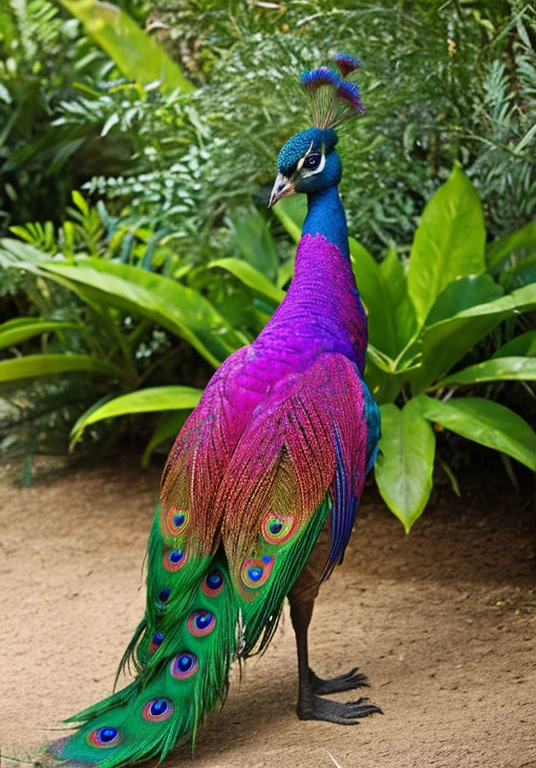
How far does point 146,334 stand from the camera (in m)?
5.53

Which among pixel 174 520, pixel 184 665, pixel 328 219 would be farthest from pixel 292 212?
pixel 184 665

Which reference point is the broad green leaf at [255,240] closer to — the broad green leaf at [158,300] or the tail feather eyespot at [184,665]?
the broad green leaf at [158,300]

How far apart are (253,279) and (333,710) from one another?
7.01ft

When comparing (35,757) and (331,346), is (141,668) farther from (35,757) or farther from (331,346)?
(331,346)

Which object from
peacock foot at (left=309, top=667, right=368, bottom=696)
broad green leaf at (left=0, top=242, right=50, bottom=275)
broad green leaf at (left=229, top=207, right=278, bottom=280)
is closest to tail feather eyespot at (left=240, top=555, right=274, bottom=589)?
peacock foot at (left=309, top=667, right=368, bottom=696)

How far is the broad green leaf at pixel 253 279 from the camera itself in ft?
14.9

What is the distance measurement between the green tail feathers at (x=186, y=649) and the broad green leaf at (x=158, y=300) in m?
1.90

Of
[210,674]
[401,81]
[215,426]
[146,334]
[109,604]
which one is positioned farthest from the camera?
[146,334]

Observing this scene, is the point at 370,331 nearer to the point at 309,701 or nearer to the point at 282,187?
the point at 282,187

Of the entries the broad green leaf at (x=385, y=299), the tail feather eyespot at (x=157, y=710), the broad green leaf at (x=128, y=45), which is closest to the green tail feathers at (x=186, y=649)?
the tail feather eyespot at (x=157, y=710)

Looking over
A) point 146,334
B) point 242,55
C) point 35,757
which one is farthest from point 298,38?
point 35,757

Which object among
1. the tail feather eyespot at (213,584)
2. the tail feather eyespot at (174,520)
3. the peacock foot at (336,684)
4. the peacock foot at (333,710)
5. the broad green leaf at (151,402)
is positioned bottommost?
the peacock foot at (333,710)

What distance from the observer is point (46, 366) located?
5148 mm

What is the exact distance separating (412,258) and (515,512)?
121cm
